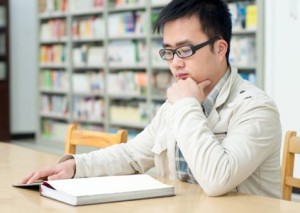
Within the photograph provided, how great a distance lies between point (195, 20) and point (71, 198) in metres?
0.67

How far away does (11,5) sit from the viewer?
7578 mm

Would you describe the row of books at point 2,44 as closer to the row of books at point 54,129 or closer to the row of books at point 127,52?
the row of books at point 54,129

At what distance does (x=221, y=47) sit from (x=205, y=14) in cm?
11

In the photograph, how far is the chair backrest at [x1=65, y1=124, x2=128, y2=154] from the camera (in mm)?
2029

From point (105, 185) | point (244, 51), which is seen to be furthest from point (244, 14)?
point (105, 185)

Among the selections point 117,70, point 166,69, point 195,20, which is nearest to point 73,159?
point 195,20

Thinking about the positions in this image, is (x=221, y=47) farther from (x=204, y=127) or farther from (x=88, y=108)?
(x=88, y=108)

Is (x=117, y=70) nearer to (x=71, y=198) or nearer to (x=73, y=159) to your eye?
(x=73, y=159)

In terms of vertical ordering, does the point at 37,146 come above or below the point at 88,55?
below

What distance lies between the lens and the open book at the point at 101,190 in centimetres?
133

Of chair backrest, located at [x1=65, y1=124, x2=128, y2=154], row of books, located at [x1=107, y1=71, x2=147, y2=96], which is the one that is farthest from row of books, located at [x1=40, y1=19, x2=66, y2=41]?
chair backrest, located at [x1=65, y1=124, x2=128, y2=154]

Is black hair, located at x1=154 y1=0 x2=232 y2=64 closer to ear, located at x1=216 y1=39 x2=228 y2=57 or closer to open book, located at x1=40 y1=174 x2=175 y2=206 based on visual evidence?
ear, located at x1=216 y1=39 x2=228 y2=57

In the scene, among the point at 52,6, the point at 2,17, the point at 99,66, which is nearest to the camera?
the point at 99,66

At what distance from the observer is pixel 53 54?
7047mm
